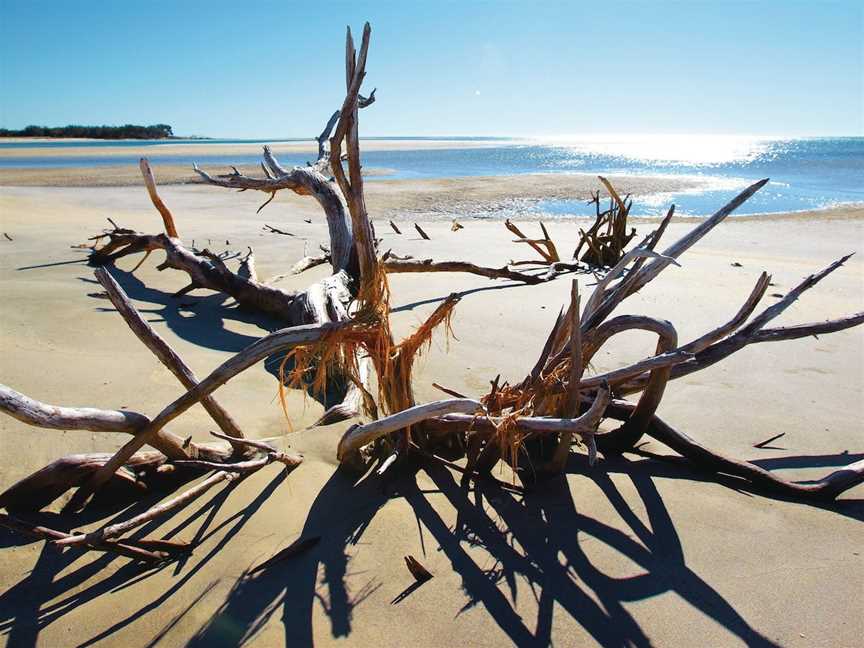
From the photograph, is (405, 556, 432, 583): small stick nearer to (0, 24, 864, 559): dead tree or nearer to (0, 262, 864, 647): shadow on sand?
(0, 262, 864, 647): shadow on sand

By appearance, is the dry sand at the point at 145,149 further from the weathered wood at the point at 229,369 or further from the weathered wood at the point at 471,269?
the weathered wood at the point at 229,369

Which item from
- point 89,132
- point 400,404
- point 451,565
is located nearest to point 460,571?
point 451,565

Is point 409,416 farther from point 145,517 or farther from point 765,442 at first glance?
point 765,442

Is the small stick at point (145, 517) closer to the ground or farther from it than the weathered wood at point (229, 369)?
closer to the ground

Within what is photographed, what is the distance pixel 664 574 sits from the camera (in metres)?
1.99

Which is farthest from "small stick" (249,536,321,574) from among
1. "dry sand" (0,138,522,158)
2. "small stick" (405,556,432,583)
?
"dry sand" (0,138,522,158)

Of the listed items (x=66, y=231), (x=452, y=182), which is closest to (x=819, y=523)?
(x=66, y=231)

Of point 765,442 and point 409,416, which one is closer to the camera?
point 409,416

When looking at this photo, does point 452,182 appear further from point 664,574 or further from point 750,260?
point 664,574

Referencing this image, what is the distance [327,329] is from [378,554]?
83 centimetres

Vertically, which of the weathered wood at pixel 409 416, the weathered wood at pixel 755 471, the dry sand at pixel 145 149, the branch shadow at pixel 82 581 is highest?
the weathered wood at pixel 409 416

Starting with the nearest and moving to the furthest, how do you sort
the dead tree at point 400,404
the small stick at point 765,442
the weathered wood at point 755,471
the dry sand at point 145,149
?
the dead tree at point 400,404 < the weathered wood at point 755,471 < the small stick at point 765,442 < the dry sand at point 145,149

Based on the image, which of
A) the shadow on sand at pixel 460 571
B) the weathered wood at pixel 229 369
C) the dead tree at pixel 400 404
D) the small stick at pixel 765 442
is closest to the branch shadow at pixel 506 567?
the shadow on sand at pixel 460 571

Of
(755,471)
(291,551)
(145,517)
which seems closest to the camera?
(145,517)
